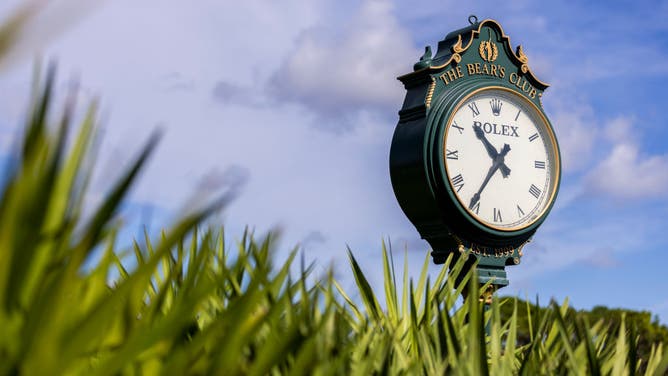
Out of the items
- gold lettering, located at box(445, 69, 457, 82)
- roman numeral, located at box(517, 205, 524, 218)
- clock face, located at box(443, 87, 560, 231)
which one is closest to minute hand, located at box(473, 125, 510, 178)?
clock face, located at box(443, 87, 560, 231)

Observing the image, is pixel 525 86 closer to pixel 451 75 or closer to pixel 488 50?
pixel 488 50

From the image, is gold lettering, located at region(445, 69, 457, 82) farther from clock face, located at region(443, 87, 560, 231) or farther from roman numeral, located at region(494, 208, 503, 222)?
roman numeral, located at region(494, 208, 503, 222)

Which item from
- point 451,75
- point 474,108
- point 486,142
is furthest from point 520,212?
point 451,75

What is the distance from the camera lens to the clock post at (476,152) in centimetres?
635

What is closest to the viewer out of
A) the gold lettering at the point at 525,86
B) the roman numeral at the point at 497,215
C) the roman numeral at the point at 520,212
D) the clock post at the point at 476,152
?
the clock post at the point at 476,152

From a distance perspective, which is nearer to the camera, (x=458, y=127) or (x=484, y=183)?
(x=458, y=127)

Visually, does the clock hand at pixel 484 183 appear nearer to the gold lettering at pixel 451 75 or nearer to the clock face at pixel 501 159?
the clock face at pixel 501 159

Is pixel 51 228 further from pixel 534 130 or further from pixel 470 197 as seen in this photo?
pixel 534 130

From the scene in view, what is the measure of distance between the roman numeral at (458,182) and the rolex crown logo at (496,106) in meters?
0.61

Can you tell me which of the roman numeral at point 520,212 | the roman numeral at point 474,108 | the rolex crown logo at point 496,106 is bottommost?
the roman numeral at point 520,212

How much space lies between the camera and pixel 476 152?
651 cm

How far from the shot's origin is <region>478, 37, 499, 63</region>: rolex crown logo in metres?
6.82

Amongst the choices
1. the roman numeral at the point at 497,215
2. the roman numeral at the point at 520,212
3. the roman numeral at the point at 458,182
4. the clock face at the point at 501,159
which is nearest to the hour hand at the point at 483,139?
the clock face at the point at 501,159

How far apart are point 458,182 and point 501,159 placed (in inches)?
17.7
